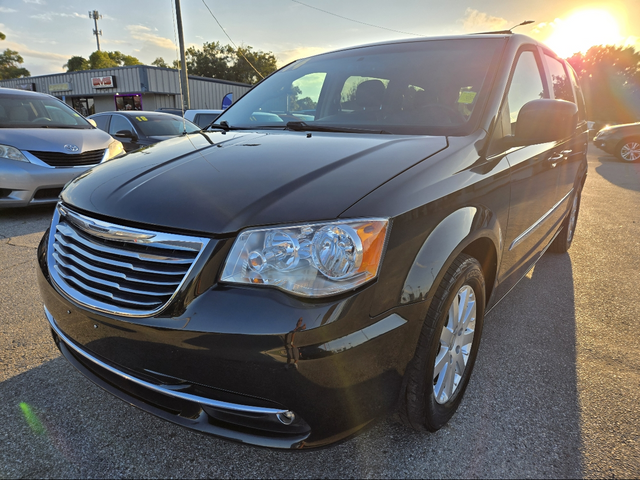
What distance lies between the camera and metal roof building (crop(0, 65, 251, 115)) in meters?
28.9

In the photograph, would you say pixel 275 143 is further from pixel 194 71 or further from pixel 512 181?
pixel 194 71

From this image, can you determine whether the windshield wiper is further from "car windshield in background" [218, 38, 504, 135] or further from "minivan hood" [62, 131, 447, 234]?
"minivan hood" [62, 131, 447, 234]

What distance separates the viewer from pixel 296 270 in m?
1.31

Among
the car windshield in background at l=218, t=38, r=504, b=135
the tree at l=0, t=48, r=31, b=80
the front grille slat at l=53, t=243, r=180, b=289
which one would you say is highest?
the tree at l=0, t=48, r=31, b=80

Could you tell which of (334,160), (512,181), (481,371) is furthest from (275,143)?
(481,371)

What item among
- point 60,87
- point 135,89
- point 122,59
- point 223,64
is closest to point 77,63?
point 122,59

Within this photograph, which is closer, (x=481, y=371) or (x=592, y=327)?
(x=481, y=371)

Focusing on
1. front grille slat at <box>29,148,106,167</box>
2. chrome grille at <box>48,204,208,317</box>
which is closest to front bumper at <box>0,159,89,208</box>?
front grille slat at <box>29,148,106,167</box>

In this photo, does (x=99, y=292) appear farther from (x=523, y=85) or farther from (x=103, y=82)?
(x=103, y=82)

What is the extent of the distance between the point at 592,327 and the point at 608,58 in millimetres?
53106

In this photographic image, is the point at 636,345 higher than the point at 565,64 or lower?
lower

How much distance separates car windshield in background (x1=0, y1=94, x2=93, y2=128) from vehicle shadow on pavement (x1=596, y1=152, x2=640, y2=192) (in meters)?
9.94

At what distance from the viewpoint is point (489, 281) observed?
6.80 ft

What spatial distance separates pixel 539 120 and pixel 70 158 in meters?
5.35
